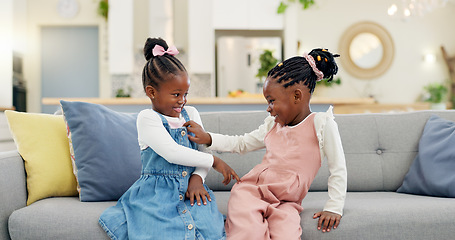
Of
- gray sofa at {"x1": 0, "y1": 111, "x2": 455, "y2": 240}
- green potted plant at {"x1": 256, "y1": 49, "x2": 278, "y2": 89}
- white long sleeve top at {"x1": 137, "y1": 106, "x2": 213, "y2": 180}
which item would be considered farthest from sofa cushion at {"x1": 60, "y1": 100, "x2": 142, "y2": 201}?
green potted plant at {"x1": 256, "y1": 49, "x2": 278, "y2": 89}

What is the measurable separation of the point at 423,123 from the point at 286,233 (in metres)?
1.09

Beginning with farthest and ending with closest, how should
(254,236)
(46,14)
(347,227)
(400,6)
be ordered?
(400,6), (46,14), (347,227), (254,236)

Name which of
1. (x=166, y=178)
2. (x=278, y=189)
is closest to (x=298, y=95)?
(x=278, y=189)

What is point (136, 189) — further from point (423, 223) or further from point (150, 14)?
point (150, 14)

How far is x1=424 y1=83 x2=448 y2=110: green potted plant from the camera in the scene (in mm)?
7109

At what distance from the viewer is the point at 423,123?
80.0 inches

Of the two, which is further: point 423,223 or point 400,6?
point 400,6

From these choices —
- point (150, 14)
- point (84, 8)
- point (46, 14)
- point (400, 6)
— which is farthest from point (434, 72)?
point (46, 14)

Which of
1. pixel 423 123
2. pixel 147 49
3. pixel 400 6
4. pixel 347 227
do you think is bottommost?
pixel 347 227

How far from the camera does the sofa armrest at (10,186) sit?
4.88 ft

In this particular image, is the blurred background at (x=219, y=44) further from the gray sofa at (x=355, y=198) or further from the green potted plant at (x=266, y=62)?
the gray sofa at (x=355, y=198)

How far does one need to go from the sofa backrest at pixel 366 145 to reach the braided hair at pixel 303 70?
583 mm

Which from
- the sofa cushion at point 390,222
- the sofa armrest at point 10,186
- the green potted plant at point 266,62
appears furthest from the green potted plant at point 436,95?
the sofa armrest at point 10,186

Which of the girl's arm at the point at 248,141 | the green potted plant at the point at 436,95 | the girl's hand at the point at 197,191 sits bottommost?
the girl's hand at the point at 197,191
